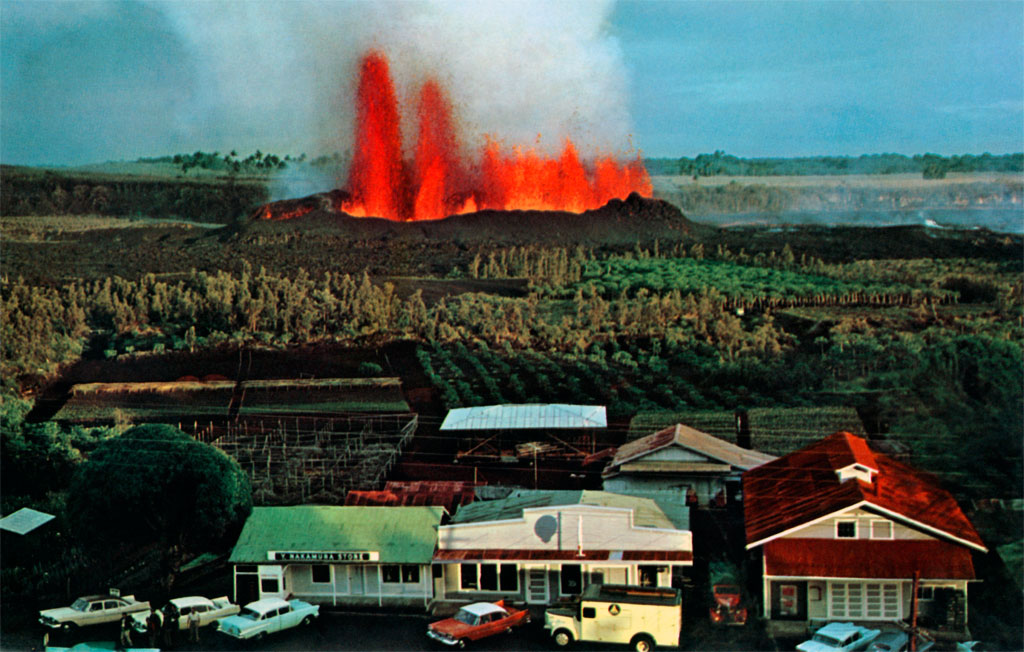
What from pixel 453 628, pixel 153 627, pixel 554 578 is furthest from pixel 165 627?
pixel 554 578

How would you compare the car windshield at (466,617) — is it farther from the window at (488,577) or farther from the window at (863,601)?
the window at (863,601)

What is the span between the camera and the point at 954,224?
13.2 m

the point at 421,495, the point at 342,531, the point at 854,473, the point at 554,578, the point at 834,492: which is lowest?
the point at 554,578

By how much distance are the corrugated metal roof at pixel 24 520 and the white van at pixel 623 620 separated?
6.17 meters

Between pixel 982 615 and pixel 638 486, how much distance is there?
3649 millimetres

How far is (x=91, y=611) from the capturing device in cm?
1067

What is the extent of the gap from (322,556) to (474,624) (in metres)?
1.89

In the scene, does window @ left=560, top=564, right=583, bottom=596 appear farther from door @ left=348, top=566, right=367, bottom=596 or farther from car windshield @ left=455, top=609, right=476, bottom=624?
door @ left=348, top=566, right=367, bottom=596

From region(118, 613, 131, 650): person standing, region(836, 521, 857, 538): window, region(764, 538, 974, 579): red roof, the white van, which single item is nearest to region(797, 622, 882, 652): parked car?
region(764, 538, 974, 579): red roof

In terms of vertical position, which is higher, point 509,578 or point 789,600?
point 509,578

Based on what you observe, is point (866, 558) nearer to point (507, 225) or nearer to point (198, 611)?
point (507, 225)

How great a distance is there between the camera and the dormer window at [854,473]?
10.7 metres

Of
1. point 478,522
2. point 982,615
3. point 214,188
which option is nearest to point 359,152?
point 214,188

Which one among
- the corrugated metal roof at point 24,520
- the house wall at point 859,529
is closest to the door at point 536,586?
the house wall at point 859,529
